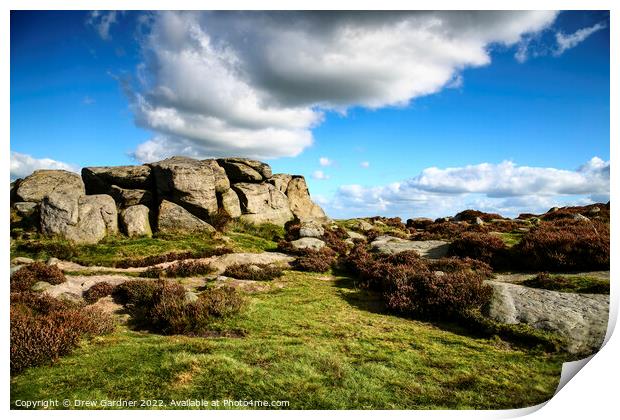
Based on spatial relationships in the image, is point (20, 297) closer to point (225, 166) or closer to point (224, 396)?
point (224, 396)

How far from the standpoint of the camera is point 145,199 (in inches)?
965

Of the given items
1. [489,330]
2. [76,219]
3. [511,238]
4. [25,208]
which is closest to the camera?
[489,330]

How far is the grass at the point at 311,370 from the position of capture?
22.3 ft

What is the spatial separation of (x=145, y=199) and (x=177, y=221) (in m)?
3.26

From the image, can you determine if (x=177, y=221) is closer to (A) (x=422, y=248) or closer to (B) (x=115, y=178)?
(B) (x=115, y=178)

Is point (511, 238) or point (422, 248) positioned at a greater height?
point (511, 238)

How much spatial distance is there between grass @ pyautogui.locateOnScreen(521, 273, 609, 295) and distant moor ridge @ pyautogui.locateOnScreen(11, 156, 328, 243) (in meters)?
18.4

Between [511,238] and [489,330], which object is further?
[511,238]

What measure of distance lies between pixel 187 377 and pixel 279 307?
4964 millimetres

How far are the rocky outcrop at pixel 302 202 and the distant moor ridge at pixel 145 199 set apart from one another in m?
3.00

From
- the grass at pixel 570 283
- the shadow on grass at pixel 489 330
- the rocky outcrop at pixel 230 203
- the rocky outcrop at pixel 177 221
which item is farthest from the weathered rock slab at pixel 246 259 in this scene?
the grass at pixel 570 283

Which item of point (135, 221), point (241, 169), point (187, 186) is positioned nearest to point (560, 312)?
point (135, 221)

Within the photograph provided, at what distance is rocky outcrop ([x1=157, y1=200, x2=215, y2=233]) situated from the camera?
2277cm

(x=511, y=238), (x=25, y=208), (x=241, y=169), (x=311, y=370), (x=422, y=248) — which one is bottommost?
(x=311, y=370)
